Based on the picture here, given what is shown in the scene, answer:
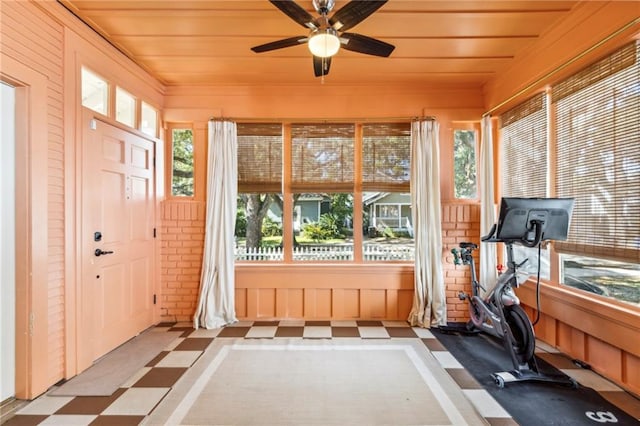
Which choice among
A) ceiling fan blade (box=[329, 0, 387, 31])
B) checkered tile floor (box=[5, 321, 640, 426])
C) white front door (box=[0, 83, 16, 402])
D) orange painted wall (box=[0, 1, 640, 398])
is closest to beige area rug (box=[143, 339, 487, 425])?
checkered tile floor (box=[5, 321, 640, 426])

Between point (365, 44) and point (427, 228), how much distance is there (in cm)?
225

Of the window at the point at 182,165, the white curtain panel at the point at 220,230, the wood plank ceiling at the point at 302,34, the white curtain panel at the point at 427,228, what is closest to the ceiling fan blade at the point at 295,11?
the wood plank ceiling at the point at 302,34

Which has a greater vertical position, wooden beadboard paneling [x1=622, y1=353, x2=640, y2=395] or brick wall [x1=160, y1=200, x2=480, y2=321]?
brick wall [x1=160, y1=200, x2=480, y2=321]

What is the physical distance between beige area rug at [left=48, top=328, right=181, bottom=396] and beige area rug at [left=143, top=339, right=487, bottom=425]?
1.77 feet

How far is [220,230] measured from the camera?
145 inches

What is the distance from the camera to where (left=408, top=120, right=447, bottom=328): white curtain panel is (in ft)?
12.0

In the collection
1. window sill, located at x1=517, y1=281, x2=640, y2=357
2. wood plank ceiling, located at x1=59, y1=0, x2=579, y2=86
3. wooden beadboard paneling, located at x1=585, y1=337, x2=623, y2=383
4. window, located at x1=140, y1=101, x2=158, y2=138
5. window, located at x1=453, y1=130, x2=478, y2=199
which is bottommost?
wooden beadboard paneling, located at x1=585, y1=337, x2=623, y2=383

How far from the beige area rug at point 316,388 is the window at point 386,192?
1229 millimetres

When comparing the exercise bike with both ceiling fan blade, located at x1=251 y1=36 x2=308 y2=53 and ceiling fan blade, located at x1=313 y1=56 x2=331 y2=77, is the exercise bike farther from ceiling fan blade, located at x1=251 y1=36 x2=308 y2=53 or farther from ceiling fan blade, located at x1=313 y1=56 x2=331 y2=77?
ceiling fan blade, located at x1=251 y1=36 x2=308 y2=53

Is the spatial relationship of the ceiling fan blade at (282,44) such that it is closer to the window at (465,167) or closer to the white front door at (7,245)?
the white front door at (7,245)

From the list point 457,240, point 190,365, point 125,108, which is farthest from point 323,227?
point 125,108

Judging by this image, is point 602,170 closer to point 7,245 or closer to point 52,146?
point 52,146

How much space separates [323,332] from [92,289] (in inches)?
91.7

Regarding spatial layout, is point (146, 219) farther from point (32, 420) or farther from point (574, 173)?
point (574, 173)
